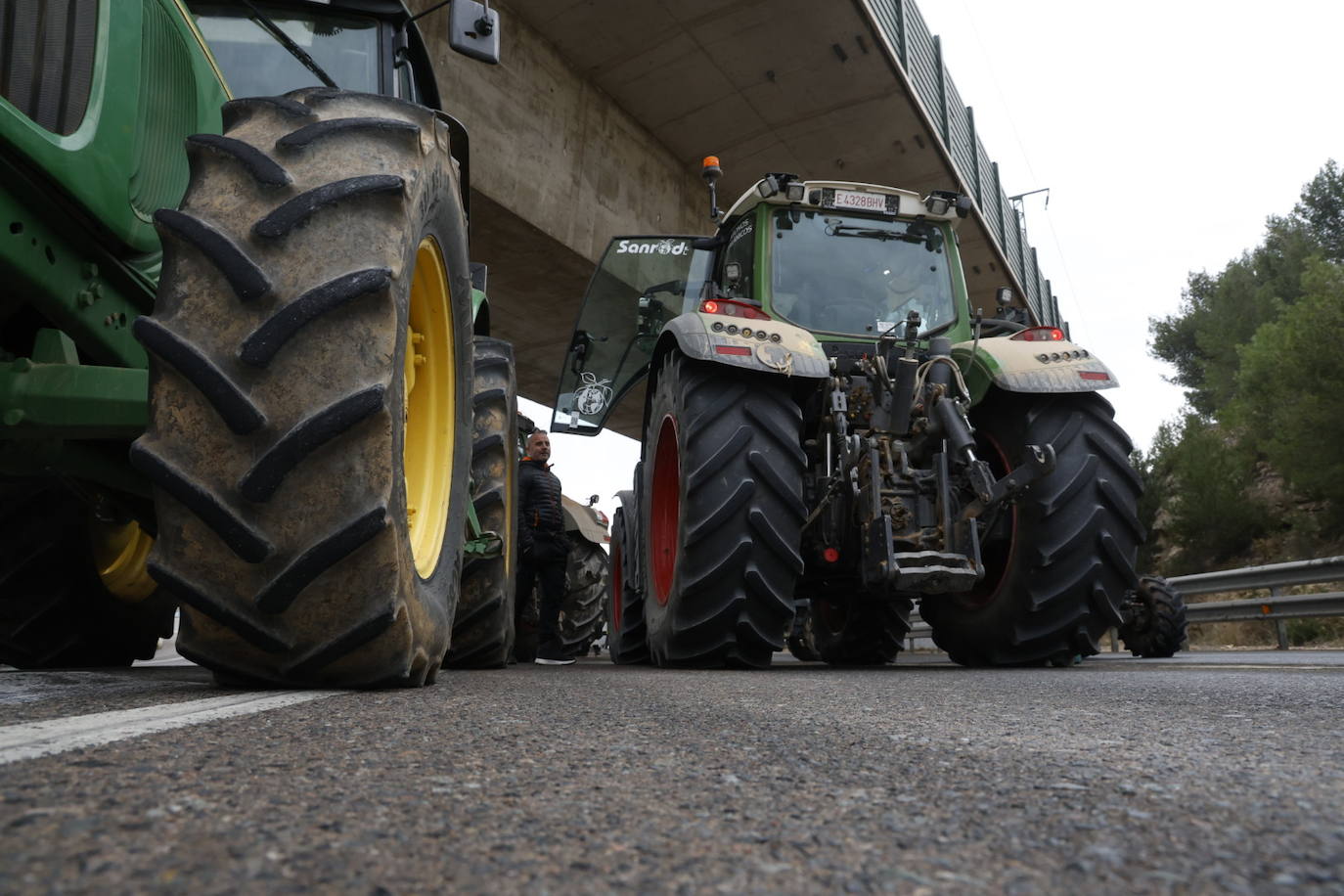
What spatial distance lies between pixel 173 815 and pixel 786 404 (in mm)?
3604

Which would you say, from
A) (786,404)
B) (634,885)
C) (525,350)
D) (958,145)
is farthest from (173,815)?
(958,145)

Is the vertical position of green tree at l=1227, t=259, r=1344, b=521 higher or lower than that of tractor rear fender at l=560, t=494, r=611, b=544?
higher

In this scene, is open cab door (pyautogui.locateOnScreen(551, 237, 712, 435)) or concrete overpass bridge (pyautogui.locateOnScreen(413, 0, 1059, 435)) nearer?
open cab door (pyautogui.locateOnScreen(551, 237, 712, 435))

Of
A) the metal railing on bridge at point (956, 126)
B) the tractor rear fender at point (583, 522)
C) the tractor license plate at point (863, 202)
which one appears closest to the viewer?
the tractor license plate at point (863, 202)

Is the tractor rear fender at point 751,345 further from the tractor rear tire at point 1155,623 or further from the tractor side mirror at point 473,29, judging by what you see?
the tractor rear tire at point 1155,623

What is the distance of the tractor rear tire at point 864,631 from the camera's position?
251 inches

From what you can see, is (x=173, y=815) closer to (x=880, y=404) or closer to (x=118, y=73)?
(x=118, y=73)

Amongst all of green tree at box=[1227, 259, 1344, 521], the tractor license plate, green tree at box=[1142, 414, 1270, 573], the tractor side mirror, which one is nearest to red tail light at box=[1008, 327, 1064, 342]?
the tractor license plate

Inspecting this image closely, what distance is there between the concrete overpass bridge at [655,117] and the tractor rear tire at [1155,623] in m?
6.89

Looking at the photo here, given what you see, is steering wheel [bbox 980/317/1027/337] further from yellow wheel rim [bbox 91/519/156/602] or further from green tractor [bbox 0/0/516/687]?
yellow wheel rim [bbox 91/519/156/602]

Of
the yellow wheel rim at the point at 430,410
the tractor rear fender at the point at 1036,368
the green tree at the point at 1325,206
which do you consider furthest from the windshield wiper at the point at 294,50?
the green tree at the point at 1325,206

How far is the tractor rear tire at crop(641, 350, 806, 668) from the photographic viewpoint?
13.3 feet

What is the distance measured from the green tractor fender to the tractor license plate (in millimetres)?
1266

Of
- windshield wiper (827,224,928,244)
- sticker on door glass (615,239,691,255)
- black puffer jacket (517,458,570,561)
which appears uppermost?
sticker on door glass (615,239,691,255)
